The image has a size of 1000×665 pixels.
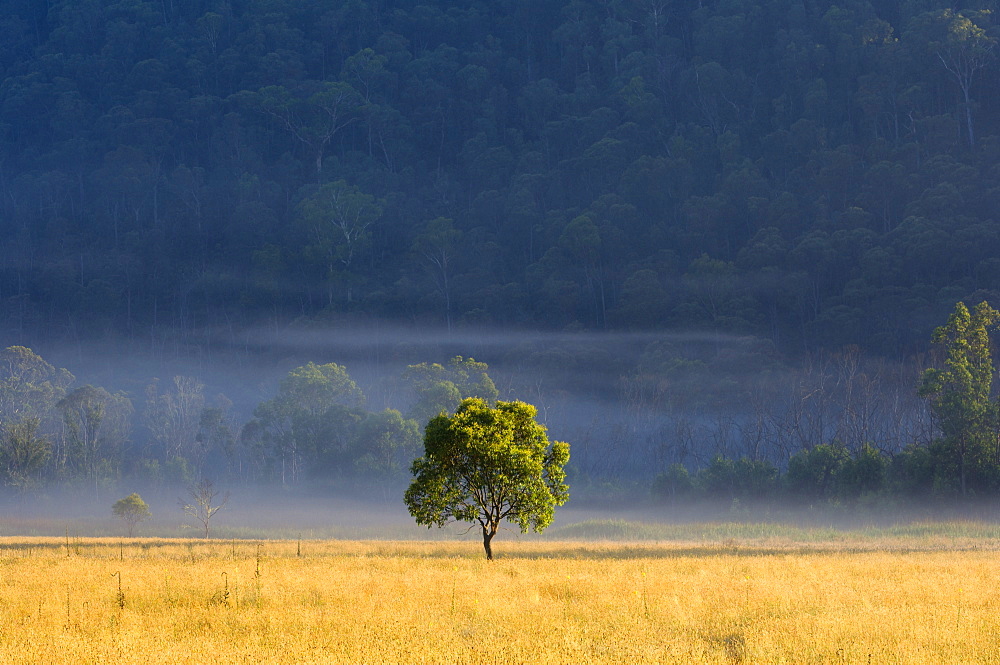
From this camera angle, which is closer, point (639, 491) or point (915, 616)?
point (915, 616)

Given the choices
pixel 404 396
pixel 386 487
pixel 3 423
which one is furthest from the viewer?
pixel 404 396

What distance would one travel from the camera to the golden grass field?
2081 centimetres

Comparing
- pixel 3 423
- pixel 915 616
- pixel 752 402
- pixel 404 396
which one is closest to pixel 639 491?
pixel 752 402

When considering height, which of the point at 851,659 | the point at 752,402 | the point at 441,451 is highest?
the point at 752,402

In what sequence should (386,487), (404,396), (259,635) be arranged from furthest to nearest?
(404,396)
(386,487)
(259,635)

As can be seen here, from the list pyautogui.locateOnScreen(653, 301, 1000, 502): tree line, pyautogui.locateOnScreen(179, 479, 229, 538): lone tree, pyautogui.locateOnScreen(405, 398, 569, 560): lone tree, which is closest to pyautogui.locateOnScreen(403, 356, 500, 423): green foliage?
pyautogui.locateOnScreen(179, 479, 229, 538): lone tree

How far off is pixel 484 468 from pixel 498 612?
1948cm

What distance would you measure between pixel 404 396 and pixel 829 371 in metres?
80.9

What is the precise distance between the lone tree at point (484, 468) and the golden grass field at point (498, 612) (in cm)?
379

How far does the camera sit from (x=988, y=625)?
2378 centimetres

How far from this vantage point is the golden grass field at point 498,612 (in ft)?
68.3

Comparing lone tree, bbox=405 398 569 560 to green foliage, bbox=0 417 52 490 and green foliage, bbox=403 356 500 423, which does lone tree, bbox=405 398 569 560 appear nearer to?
green foliage, bbox=403 356 500 423

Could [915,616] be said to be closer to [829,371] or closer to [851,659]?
[851,659]

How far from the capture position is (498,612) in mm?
26062
